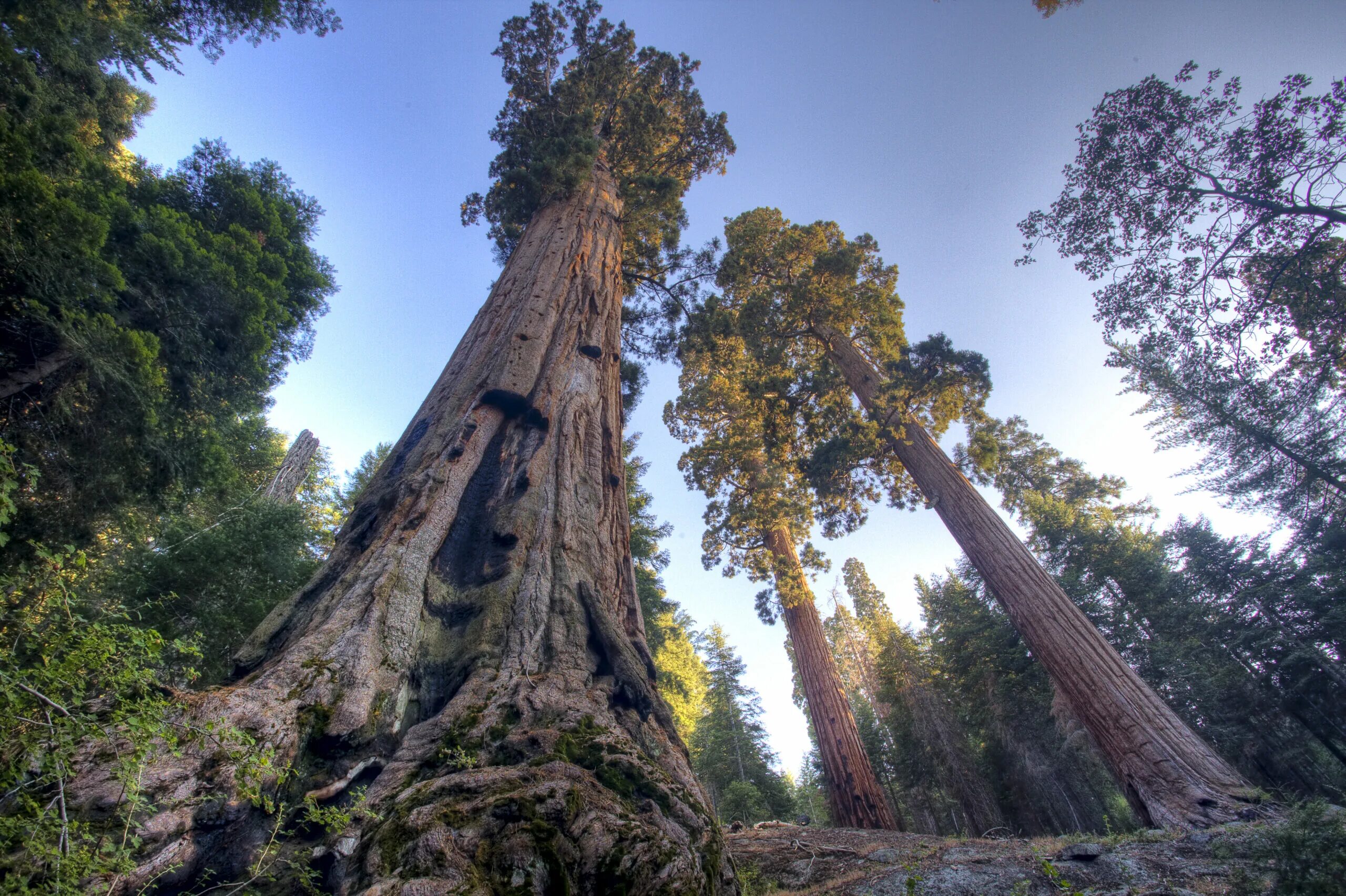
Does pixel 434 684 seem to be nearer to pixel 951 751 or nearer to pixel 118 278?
pixel 118 278

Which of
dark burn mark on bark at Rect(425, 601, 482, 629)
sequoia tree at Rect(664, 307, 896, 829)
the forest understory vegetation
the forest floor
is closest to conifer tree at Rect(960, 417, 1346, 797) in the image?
the forest understory vegetation

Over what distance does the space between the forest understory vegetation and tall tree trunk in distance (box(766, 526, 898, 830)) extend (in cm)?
9

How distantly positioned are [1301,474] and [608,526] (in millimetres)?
21166

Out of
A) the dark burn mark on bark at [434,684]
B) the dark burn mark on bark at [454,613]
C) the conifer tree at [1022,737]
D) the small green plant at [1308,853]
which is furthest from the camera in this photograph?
the conifer tree at [1022,737]

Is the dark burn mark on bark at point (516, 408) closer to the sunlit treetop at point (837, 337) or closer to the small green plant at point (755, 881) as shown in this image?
the small green plant at point (755, 881)

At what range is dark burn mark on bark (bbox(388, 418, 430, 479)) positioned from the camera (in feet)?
14.2

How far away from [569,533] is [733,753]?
1937 centimetres

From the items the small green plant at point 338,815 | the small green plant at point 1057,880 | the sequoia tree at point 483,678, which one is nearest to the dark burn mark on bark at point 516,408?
the sequoia tree at point 483,678

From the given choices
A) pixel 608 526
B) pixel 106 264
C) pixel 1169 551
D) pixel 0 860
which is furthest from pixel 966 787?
pixel 106 264

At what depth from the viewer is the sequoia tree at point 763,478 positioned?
10.5m

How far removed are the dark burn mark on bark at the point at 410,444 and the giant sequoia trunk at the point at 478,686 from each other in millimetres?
27

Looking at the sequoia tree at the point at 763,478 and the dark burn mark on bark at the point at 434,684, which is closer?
the dark burn mark on bark at the point at 434,684

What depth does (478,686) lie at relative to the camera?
2.78 m

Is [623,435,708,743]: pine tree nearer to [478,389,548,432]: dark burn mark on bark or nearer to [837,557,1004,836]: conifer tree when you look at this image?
[478,389,548,432]: dark burn mark on bark
